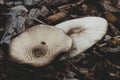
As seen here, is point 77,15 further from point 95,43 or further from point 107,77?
point 107,77

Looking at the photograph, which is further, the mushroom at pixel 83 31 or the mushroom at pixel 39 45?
the mushroom at pixel 83 31

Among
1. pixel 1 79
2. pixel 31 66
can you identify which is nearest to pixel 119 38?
pixel 31 66

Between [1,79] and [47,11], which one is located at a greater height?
[47,11]

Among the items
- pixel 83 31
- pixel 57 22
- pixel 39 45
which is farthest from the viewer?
pixel 57 22

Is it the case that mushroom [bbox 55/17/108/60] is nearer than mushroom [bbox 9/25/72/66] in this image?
No
